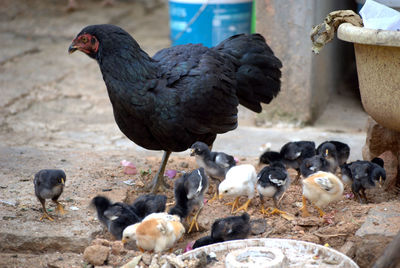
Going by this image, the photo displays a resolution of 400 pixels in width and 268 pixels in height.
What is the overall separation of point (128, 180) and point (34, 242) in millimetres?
1379

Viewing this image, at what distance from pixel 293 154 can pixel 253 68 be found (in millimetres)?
906

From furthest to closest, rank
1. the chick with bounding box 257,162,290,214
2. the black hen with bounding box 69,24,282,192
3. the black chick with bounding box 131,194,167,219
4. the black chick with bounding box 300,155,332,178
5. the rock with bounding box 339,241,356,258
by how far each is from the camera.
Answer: the black chick with bounding box 300,155,332,178 → the black hen with bounding box 69,24,282,192 → the chick with bounding box 257,162,290,214 → the black chick with bounding box 131,194,167,219 → the rock with bounding box 339,241,356,258

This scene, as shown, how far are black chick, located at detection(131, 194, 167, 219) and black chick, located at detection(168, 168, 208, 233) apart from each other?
11 cm

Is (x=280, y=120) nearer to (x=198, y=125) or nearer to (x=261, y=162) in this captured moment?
(x=261, y=162)

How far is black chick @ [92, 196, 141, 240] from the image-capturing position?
393cm

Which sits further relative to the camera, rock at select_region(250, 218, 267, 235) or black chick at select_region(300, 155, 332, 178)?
black chick at select_region(300, 155, 332, 178)

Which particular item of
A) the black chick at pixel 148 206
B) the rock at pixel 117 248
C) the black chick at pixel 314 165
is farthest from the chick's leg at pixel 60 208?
the black chick at pixel 314 165

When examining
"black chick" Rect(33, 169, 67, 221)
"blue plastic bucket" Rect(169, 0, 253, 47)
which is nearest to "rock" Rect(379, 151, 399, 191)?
"black chick" Rect(33, 169, 67, 221)

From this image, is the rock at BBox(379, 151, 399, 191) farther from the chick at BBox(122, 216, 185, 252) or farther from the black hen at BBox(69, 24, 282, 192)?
the chick at BBox(122, 216, 185, 252)

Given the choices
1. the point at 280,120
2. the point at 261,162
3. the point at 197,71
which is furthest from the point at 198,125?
the point at 280,120

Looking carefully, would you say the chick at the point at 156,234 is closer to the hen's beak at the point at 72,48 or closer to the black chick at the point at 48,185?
the black chick at the point at 48,185

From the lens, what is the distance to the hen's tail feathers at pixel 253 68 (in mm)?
5242

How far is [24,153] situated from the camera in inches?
226

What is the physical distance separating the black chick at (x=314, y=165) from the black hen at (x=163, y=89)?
0.74 m
